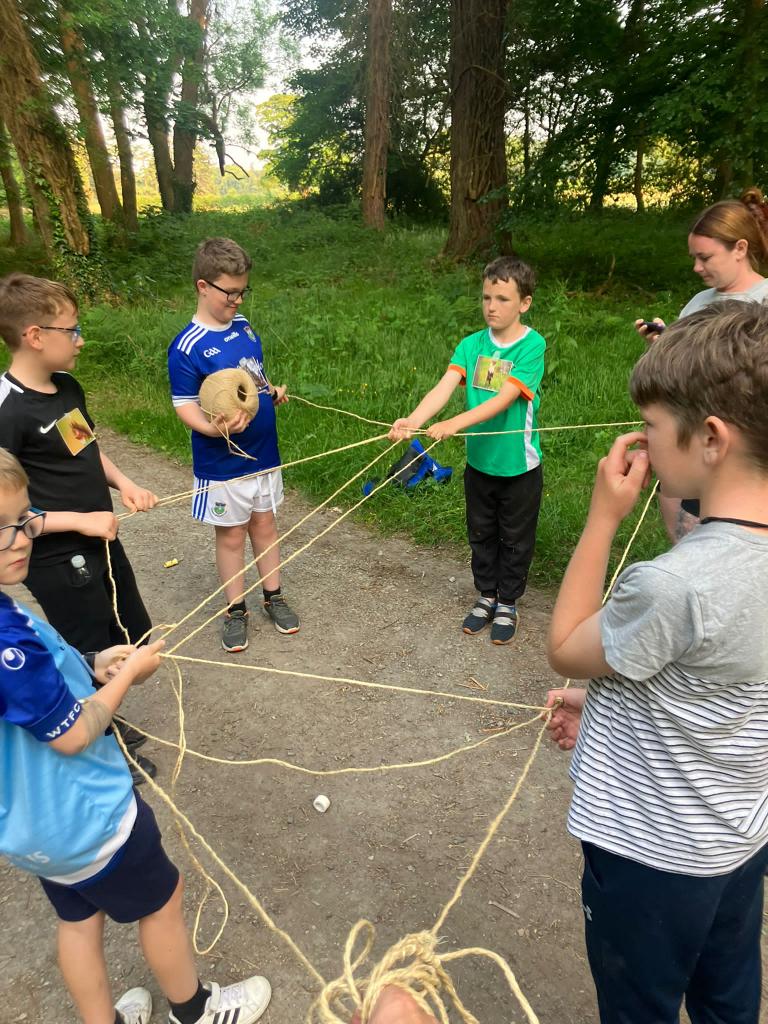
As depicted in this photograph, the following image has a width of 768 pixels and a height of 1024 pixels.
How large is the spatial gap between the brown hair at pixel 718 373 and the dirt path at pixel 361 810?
1.71m

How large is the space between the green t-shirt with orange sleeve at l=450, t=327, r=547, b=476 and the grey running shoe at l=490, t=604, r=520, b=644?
2.45ft

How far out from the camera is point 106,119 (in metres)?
16.2

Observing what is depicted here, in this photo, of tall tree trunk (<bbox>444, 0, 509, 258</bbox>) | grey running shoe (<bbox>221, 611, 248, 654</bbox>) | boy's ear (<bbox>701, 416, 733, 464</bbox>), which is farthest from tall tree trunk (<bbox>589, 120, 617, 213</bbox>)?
boy's ear (<bbox>701, 416, 733, 464</bbox>)

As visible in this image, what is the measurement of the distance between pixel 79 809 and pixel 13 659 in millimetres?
404

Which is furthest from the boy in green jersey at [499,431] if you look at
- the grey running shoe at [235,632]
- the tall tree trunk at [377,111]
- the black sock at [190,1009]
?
the tall tree trunk at [377,111]

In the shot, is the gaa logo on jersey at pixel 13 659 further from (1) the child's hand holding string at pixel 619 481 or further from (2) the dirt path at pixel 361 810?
(2) the dirt path at pixel 361 810

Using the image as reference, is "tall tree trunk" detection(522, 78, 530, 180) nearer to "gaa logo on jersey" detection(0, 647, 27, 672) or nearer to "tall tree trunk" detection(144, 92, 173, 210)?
"tall tree trunk" detection(144, 92, 173, 210)

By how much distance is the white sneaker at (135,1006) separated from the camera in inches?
70.8

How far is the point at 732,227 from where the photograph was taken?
257cm

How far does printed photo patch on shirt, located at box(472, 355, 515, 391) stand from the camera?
3104 mm

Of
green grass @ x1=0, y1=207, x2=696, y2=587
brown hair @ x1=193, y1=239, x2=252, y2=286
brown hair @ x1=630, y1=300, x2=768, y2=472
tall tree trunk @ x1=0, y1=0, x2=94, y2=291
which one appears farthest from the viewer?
tall tree trunk @ x1=0, y1=0, x2=94, y2=291

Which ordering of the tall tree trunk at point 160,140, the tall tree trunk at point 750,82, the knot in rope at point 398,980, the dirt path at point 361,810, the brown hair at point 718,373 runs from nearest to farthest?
the knot in rope at point 398,980, the brown hair at point 718,373, the dirt path at point 361,810, the tall tree trunk at point 750,82, the tall tree trunk at point 160,140

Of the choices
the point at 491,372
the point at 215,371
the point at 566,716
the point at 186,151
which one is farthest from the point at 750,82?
the point at 186,151

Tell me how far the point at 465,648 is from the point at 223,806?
141 cm
